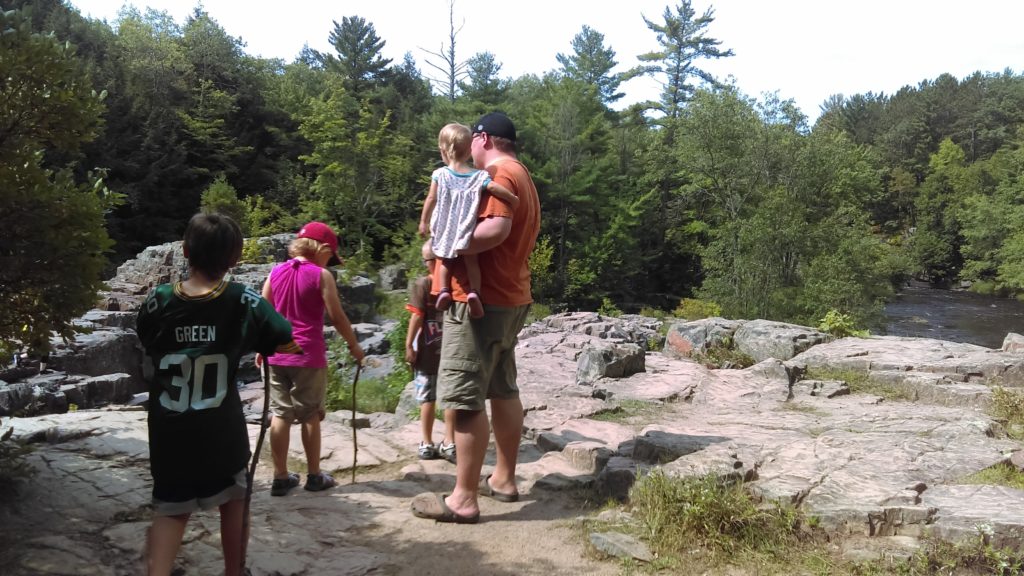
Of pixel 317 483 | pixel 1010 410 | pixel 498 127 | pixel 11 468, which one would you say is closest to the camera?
pixel 11 468

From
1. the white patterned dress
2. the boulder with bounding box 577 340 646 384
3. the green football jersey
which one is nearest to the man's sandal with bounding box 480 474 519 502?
the white patterned dress

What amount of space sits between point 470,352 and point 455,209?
66cm

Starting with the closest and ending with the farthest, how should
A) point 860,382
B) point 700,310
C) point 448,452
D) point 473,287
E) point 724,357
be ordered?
point 473,287 < point 448,452 < point 860,382 < point 724,357 < point 700,310

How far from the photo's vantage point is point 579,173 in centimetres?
3189

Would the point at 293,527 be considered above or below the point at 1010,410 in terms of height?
below

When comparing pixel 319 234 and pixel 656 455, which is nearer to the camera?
pixel 319 234

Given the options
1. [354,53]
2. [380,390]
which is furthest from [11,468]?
[354,53]

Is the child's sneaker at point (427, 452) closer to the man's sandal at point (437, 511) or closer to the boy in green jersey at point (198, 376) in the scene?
the man's sandal at point (437, 511)

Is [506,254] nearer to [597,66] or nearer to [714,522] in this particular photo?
[714,522]

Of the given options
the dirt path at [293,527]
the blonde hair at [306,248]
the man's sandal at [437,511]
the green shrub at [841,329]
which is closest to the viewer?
the dirt path at [293,527]

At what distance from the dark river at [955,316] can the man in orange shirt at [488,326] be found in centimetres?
2234

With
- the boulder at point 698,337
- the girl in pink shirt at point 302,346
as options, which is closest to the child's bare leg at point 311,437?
the girl in pink shirt at point 302,346

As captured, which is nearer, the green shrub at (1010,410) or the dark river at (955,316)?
the green shrub at (1010,410)

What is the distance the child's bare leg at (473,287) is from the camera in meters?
3.04
